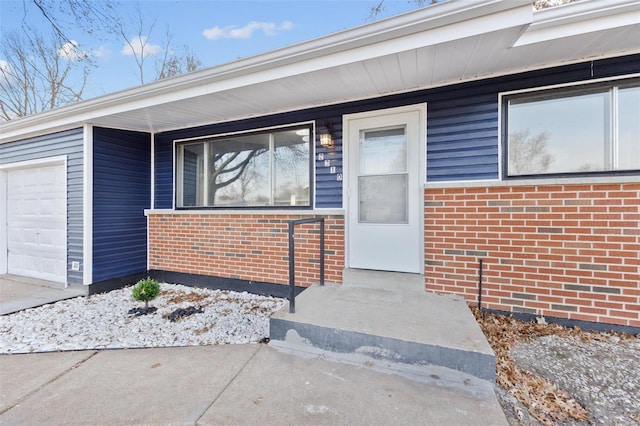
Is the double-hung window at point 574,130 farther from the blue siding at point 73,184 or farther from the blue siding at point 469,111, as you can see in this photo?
the blue siding at point 73,184

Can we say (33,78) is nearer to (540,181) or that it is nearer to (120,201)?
(120,201)

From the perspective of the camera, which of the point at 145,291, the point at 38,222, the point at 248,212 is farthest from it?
the point at 38,222

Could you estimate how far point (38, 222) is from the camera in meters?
4.80

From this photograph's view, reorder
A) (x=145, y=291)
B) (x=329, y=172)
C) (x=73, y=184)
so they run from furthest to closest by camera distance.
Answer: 1. (x=73, y=184)
2. (x=329, y=172)
3. (x=145, y=291)

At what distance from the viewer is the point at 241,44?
6348 millimetres

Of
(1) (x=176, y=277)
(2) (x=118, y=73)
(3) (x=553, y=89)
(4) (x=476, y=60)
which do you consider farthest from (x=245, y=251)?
(2) (x=118, y=73)

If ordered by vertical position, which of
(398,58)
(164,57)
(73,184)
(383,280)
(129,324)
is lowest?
(129,324)

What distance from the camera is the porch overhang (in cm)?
219

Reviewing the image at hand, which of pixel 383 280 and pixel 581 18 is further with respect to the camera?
pixel 383 280

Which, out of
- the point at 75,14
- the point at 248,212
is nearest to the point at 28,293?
the point at 248,212

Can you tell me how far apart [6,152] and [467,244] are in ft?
25.1

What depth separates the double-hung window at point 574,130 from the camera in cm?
265

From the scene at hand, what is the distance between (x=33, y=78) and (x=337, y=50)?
1061cm

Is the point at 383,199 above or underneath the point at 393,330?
above
